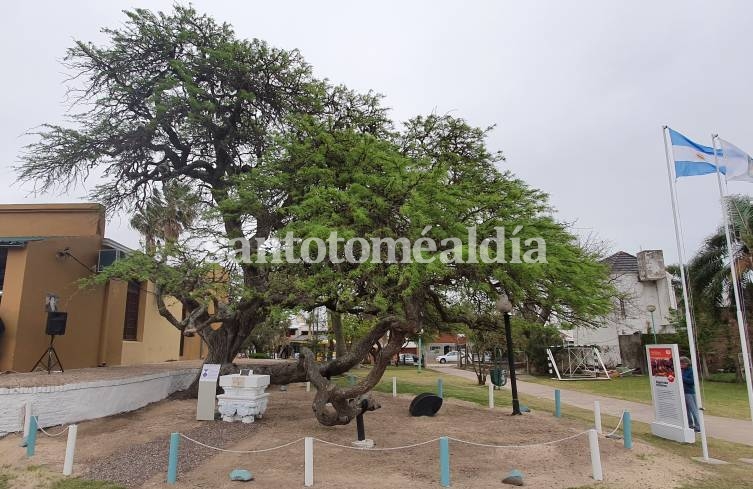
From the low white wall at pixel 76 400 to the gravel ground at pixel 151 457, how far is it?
8.86 feet

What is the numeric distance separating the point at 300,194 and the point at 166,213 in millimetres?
7523

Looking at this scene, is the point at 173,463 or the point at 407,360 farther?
the point at 407,360

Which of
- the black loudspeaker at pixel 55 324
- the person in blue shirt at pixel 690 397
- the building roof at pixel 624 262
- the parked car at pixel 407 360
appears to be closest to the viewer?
the person in blue shirt at pixel 690 397

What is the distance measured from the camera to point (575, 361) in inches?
1203

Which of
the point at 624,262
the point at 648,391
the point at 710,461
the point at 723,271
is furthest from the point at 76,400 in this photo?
the point at 624,262

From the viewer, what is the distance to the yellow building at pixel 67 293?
1494cm

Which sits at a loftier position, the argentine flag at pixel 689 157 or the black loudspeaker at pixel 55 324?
the argentine flag at pixel 689 157

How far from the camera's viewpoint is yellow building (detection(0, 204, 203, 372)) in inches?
588

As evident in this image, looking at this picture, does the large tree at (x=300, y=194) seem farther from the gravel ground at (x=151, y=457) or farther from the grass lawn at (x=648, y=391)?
the grass lawn at (x=648, y=391)

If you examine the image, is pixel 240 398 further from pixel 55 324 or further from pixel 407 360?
pixel 407 360

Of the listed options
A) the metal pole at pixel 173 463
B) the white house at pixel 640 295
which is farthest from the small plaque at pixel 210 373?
the white house at pixel 640 295

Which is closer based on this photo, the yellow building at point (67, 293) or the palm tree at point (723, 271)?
the yellow building at point (67, 293)

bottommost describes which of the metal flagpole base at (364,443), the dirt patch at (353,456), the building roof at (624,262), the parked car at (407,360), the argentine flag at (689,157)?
the parked car at (407,360)

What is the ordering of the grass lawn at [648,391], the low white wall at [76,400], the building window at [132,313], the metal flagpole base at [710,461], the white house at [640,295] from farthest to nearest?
the white house at [640,295] < the building window at [132,313] < the grass lawn at [648,391] < the low white wall at [76,400] < the metal flagpole base at [710,461]
